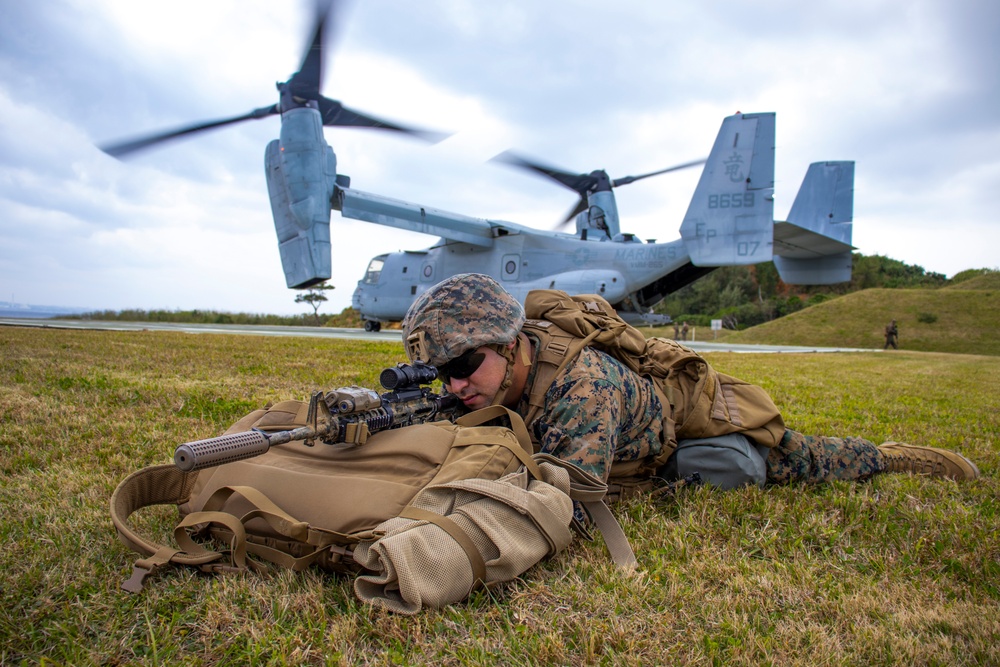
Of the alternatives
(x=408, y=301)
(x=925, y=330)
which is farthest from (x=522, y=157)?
(x=925, y=330)

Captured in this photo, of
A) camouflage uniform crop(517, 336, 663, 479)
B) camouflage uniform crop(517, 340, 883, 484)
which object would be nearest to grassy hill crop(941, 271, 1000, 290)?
camouflage uniform crop(517, 340, 883, 484)

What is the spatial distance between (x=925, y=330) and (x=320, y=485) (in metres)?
37.7

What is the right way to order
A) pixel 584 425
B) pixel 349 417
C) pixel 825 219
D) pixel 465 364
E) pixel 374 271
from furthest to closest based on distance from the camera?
pixel 374 271, pixel 825 219, pixel 465 364, pixel 584 425, pixel 349 417

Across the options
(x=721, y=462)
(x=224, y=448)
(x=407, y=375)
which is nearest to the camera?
(x=224, y=448)

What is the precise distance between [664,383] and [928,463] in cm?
183

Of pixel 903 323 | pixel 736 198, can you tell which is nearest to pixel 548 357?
pixel 736 198

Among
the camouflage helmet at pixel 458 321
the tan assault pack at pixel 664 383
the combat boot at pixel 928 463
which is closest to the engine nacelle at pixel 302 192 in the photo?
the tan assault pack at pixel 664 383

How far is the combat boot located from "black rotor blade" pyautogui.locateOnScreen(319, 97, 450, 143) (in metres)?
15.4

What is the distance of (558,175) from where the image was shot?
70.6 ft

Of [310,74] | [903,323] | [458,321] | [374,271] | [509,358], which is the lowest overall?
[903,323]

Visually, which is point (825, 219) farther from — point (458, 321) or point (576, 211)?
point (458, 321)

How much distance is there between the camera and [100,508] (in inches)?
93.5

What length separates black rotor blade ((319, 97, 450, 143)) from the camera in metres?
16.8

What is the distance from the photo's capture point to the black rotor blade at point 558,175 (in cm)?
2102
